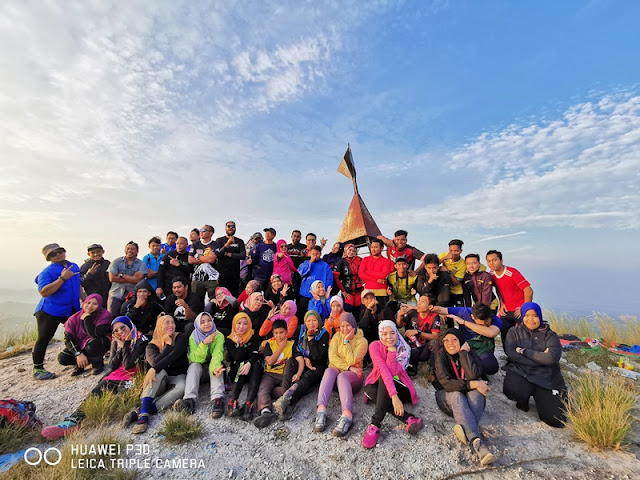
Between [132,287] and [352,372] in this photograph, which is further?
[132,287]

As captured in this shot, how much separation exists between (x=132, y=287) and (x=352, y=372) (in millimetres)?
4903

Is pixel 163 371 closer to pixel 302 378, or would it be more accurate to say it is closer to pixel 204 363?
pixel 204 363

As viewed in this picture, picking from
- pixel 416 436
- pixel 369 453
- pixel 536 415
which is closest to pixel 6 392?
pixel 369 453

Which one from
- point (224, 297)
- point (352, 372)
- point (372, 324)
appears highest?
point (224, 297)

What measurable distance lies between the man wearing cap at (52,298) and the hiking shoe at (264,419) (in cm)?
446

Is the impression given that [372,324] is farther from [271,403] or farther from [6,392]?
[6,392]

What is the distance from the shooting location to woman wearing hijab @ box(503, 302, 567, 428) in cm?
423

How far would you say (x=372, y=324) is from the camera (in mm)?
5473

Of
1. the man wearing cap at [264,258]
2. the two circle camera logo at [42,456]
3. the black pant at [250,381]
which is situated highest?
the man wearing cap at [264,258]

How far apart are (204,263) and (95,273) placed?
2459 millimetres

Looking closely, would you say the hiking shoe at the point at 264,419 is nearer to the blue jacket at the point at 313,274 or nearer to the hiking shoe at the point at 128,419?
the hiking shoe at the point at 128,419

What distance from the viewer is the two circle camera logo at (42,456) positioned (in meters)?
3.42

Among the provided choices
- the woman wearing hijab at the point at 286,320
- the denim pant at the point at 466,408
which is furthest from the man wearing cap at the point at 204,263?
the denim pant at the point at 466,408

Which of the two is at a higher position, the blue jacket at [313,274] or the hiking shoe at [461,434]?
the blue jacket at [313,274]
